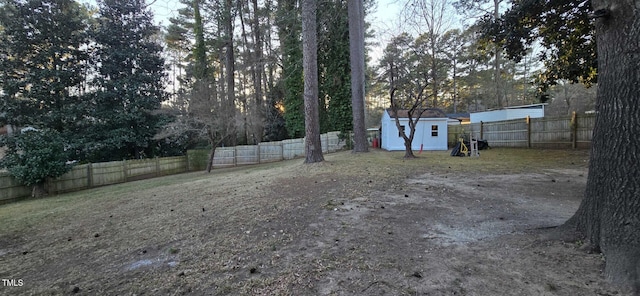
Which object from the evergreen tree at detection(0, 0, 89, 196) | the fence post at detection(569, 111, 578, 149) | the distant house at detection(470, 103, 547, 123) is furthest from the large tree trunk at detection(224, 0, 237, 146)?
the fence post at detection(569, 111, 578, 149)

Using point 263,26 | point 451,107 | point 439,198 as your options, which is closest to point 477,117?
point 451,107

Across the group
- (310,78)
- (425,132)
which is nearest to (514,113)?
(425,132)

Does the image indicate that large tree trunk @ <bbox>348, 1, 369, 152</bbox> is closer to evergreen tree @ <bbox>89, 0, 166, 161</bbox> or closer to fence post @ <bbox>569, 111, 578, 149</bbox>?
fence post @ <bbox>569, 111, 578, 149</bbox>

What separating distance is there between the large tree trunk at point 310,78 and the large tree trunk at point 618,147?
23.3ft

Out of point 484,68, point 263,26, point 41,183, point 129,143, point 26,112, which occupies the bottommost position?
point 41,183

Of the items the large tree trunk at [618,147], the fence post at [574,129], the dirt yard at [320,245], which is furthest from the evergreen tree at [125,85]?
the fence post at [574,129]

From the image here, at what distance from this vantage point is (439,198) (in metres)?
4.48

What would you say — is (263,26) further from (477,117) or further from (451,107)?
(451,107)

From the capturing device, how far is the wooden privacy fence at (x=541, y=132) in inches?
437

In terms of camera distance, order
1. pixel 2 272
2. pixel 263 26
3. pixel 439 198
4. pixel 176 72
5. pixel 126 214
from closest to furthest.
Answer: pixel 2 272 → pixel 439 198 → pixel 126 214 → pixel 263 26 → pixel 176 72

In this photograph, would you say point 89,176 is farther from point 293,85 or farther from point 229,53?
point 293,85

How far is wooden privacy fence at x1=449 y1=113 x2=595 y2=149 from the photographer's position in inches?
437

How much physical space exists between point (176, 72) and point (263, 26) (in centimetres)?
1068

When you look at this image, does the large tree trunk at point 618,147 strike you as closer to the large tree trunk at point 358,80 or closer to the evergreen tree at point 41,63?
the large tree trunk at point 358,80
